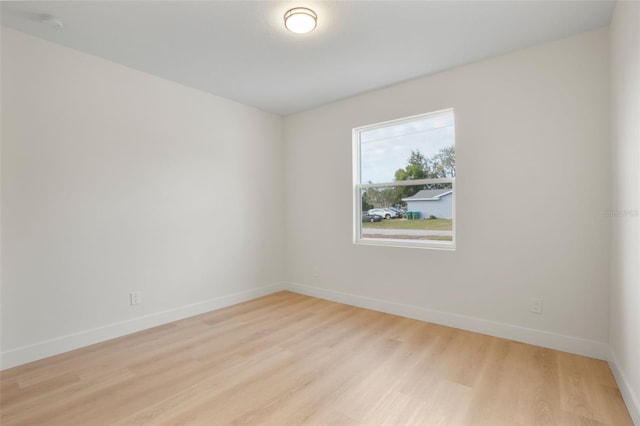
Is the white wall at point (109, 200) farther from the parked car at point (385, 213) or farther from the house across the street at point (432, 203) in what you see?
the house across the street at point (432, 203)

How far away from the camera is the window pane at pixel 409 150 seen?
329 cm

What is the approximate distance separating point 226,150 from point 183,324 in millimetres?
2135

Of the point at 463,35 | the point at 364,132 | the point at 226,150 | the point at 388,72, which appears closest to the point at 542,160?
the point at 463,35

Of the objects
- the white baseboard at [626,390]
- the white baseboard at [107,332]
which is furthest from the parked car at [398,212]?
the white baseboard at [107,332]

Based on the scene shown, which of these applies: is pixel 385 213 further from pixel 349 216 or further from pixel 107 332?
pixel 107 332

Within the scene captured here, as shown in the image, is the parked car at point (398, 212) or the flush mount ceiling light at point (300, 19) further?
the parked car at point (398, 212)

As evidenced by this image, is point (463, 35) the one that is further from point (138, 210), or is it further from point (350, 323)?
point (138, 210)

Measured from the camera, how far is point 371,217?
3.93 metres

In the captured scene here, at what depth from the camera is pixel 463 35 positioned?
8.29 feet

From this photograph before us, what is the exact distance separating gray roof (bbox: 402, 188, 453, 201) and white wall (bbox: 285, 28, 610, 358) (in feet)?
0.68

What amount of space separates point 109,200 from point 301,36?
7.63 feet

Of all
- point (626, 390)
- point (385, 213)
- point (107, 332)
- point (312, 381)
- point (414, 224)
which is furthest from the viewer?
point (385, 213)

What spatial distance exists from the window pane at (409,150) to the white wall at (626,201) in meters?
1.30

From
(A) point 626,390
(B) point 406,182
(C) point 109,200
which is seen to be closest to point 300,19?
(B) point 406,182
